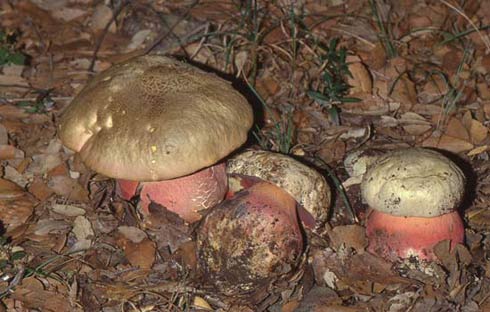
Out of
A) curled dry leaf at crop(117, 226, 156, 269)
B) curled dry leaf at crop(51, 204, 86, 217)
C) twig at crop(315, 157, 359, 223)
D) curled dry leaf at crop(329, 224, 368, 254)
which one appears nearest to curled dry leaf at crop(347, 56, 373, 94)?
twig at crop(315, 157, 359, 223)

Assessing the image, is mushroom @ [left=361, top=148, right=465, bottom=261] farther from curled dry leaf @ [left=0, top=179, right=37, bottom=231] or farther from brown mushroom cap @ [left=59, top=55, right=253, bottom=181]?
curled dry leaf @ [left=0, top=179, right=37, bottom=231]

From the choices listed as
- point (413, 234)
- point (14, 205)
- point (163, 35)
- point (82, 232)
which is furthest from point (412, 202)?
point (163, 35)

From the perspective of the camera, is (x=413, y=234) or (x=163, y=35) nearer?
(x=413, y=234)

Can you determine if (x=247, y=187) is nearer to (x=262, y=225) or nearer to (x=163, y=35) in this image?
(x=262, y=225)

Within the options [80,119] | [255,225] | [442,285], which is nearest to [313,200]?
[255,225]

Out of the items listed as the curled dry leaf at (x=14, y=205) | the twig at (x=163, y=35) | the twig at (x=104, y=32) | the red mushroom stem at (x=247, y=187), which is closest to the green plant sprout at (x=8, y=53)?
the twig at (x=104, y=32)

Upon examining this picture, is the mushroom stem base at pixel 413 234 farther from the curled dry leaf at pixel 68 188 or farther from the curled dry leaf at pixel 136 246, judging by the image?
the curled dry leaf at pixel 68 188

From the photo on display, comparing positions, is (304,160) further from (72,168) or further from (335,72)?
(72,168)
